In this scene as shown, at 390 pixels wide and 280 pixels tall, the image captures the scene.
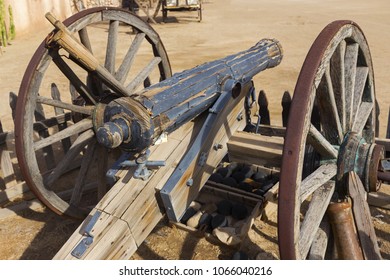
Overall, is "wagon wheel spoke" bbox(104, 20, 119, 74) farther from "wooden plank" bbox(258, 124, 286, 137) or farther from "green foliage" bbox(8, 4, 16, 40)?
"green foliage" bbox(8, 4, 16, 40)

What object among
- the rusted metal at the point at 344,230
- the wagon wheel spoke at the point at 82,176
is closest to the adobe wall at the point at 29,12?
the wagon wheel spoke at the point at 82,176

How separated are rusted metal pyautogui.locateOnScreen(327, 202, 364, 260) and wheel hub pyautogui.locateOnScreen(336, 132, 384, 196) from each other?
0.12 meters

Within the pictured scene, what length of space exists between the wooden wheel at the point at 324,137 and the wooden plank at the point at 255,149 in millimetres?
294

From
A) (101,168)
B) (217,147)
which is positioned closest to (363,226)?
→ (217,147)

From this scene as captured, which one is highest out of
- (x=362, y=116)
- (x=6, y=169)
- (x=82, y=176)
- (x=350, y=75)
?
(x=350, y=75)

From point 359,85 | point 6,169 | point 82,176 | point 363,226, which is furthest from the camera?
point 6,169

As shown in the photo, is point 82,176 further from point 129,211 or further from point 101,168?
point 129,211

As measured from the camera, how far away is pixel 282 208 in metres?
1.67

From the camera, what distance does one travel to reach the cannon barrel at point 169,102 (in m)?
2.29

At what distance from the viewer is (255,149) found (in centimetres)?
281

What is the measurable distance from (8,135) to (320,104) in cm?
332

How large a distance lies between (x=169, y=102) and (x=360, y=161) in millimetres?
1212

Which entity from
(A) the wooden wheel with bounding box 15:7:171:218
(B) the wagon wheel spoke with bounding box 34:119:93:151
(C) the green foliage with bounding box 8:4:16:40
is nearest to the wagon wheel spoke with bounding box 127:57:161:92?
(A) the wooden wheel with bounding box 15:7:171:218
